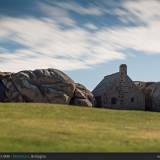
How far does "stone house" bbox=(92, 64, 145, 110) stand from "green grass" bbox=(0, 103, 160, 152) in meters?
23.1

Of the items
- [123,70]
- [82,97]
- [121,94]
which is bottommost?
[82,97]

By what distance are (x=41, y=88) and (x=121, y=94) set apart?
13.0m

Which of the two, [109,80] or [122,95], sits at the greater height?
[109,80]

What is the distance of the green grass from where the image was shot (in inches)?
847

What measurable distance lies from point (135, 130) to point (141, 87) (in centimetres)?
4284

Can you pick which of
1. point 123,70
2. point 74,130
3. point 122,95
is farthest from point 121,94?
point 74,130

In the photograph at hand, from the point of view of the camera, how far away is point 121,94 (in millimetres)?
65750

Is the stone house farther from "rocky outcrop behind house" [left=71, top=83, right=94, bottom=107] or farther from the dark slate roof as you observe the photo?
"rocky outcrop behind house" [left=71, top=83, right=94, bottom=107]

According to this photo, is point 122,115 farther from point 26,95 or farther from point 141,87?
point 141,87

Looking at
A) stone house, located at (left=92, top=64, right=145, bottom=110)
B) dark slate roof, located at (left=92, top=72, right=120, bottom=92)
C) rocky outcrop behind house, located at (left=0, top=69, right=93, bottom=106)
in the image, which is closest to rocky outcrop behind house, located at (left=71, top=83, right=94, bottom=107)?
rocky outcrop behind house, located at (left=0, top=69, right=93, bottom=106)

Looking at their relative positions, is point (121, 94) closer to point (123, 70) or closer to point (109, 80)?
point (109, 80)

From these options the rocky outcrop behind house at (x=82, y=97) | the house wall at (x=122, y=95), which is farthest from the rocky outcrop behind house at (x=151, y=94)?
the rocky outcrop behind house at (x=82, y=97)
